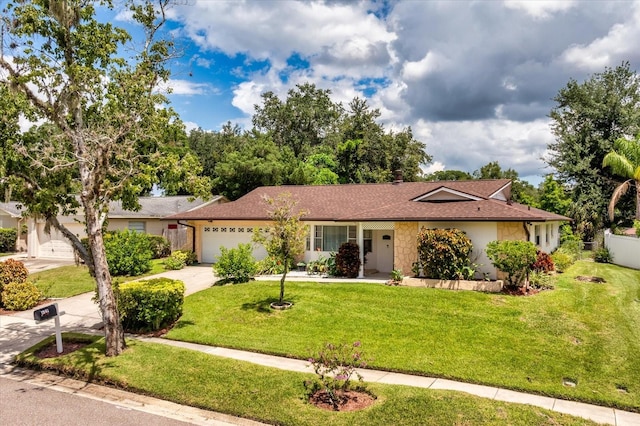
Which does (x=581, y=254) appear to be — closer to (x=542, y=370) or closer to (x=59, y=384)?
(x=542, y=370)

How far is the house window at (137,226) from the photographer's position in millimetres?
29047

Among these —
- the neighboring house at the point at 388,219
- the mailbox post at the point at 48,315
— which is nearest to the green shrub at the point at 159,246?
the neighboring house at the point at 388,219

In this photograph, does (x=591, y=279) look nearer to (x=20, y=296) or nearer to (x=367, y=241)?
(x=367, y=241)

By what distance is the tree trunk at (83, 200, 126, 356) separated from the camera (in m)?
10.2

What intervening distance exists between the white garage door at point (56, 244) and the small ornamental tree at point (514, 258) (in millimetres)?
24177

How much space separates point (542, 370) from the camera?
372 inches

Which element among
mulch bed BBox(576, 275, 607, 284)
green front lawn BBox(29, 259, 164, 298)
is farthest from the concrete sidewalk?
mulch bed BBox(576, 275, 607, 284)

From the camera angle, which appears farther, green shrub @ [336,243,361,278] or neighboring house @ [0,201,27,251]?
neighboring house @ [0,201,27,251]

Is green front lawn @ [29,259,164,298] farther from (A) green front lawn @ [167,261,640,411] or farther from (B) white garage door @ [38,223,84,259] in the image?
(A) green front lawn @ [167,261,640,411]

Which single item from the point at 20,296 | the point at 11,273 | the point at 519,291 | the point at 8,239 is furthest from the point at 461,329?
the point at 8,239

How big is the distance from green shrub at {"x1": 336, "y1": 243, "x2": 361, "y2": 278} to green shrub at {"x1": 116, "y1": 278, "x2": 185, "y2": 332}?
303 inches

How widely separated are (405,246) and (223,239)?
10596 millimetres

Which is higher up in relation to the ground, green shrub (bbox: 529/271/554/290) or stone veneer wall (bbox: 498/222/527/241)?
stone veneer wall (bbox: 498/222/527/241)

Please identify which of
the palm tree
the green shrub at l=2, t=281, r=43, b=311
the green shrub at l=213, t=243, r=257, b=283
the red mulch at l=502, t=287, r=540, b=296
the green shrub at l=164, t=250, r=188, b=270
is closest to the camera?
the red mulch at l=502, t=287, r=540, b=296
